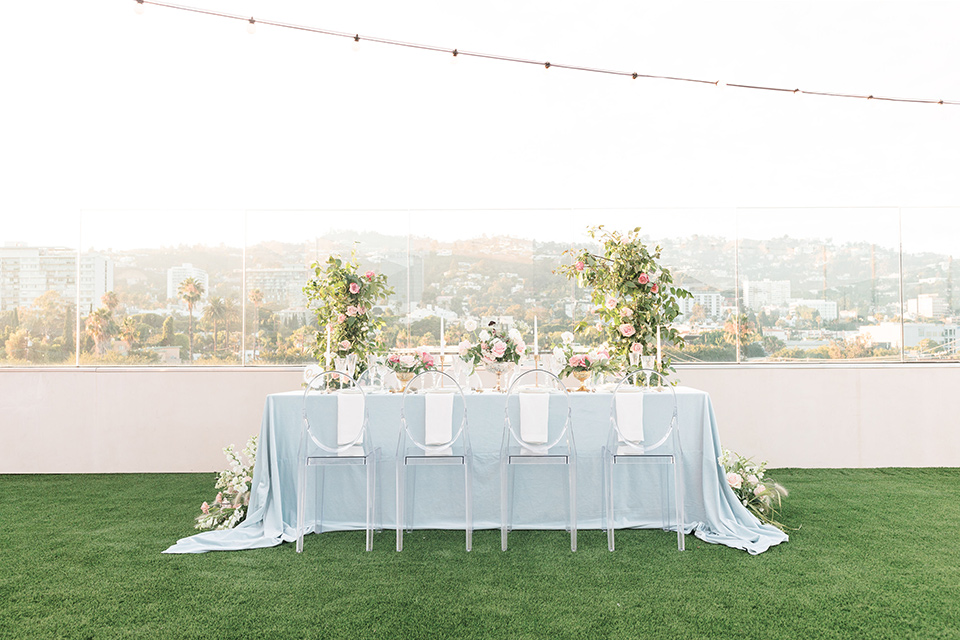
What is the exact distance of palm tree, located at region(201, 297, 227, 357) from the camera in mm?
5699

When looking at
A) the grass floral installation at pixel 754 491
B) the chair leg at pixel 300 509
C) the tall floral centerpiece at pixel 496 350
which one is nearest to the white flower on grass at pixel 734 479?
the grass floral installation at pixel 754 491

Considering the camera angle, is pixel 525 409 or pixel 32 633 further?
→ pixel 525 409

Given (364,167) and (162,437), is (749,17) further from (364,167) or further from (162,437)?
(162,437)

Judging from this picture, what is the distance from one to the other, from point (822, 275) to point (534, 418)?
380cm

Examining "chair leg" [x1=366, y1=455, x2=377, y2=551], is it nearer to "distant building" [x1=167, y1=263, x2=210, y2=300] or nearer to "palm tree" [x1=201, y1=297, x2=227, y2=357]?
"palm tree" [x1=201, y1=297, x2=227, y2=357]

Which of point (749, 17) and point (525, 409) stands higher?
point (749, 17)

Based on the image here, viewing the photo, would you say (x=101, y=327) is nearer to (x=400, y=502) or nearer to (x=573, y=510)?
(x=400, y=502)

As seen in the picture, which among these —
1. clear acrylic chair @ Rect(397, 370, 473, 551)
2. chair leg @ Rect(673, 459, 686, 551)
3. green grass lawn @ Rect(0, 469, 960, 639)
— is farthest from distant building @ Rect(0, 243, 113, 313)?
chair leg @ Rect(673, 459, 686, 551)

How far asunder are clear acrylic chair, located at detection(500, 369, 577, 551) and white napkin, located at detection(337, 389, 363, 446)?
84cm

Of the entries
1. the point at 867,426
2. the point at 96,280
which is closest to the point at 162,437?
the point at 96,280

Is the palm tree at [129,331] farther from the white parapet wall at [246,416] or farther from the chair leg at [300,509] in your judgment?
the chair leg at [300,509]

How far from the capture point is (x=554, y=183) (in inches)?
226

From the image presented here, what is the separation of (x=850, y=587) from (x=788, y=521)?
3.55 feet

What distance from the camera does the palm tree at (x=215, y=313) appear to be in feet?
18.7
